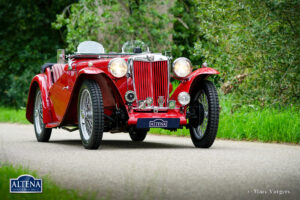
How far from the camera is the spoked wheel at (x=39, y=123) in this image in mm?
10094

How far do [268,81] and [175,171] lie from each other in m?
6.22

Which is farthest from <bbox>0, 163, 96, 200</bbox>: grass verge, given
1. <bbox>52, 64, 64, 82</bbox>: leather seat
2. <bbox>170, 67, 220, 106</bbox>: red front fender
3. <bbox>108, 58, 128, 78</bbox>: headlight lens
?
<bbox>52, 64, 64, 82</bbox>: leather seat

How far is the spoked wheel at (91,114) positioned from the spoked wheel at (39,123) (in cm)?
216

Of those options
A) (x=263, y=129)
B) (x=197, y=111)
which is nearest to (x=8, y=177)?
(x=197, y=111)

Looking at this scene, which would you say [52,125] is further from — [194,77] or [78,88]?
[194,77]

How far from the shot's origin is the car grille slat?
26.7 feet

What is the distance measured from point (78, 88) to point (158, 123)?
1.44 meters

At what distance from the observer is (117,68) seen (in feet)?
26.0

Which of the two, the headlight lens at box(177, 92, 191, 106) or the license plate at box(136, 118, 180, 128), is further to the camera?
the headlight lens at box(177, 92, 191, 106)

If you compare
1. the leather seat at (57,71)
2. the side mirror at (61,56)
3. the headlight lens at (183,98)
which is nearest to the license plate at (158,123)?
the headlight lens at (183,98)

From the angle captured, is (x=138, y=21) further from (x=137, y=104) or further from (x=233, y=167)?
(x=233, y=167)

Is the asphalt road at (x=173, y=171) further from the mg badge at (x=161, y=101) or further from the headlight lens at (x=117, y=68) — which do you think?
the headlight lens at (x=117, y=68)

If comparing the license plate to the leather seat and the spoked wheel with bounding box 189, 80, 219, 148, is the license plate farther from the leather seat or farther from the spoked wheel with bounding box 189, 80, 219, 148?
the leather seat

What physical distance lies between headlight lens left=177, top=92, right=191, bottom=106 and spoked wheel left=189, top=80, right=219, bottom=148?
25 centimetres
